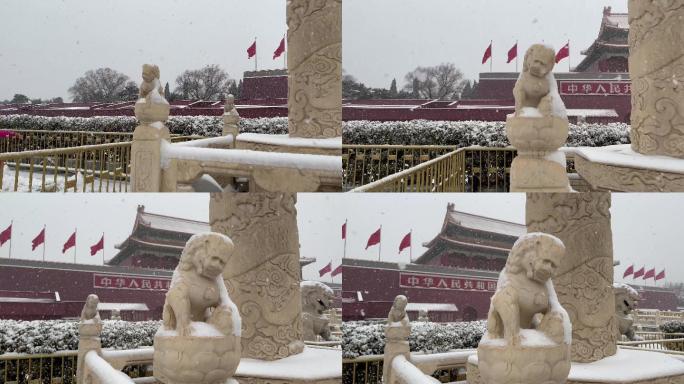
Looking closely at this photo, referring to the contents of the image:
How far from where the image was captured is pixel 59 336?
324 inches

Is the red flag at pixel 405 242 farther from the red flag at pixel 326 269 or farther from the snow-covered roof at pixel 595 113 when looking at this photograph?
the snow-covered roof at pixel 595 113

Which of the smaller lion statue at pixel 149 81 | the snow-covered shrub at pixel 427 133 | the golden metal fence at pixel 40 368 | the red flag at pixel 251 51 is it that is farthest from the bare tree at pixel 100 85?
the golden metal fence at pixel 40 368

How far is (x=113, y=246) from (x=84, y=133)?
144 cm

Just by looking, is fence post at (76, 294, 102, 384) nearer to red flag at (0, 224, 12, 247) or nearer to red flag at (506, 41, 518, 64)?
red flag at (0, 224, 12, 247)

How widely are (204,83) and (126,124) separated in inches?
58.9

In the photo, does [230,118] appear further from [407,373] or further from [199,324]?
[199,324]

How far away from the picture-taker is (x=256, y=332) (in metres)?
4.80

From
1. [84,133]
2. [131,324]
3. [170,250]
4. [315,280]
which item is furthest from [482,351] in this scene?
[131,324]

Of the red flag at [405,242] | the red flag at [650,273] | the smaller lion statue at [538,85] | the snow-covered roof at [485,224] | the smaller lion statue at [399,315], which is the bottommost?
the red flag at [650,273]

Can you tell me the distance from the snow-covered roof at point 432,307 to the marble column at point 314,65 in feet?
6.98

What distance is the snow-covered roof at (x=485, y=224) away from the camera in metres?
7.72

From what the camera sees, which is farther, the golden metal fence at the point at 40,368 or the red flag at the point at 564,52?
the golden metal fence at the point at 40,368

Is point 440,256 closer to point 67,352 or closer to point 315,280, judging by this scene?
point 315,280

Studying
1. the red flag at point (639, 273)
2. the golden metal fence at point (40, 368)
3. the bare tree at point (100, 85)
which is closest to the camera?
the bare tree at point (100, 85)
